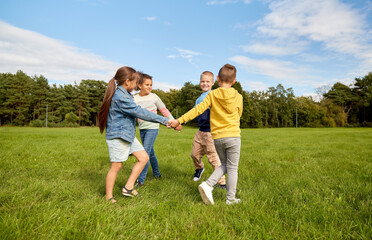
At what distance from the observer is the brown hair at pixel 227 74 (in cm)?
324

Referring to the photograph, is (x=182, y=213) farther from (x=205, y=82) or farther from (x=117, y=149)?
(x=205, y=82)

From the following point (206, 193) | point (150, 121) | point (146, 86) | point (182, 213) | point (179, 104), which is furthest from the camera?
point (179, 104)

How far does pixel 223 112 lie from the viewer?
3186 millimetres

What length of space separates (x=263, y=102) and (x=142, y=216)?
73.8m

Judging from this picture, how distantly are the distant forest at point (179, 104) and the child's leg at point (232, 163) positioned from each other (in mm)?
55294

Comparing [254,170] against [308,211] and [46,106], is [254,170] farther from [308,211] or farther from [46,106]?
[46,106]

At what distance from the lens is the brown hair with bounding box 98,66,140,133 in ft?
10.2

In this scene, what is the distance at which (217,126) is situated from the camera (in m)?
3.17

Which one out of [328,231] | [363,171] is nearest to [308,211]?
[328,231]

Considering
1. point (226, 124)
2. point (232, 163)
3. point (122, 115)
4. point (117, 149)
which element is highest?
point (122, 115)

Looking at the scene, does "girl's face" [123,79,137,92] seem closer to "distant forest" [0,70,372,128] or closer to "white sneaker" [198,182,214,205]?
"white sneaker" [198,182,214,205]

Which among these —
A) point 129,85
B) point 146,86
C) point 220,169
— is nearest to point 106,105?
point 129,85

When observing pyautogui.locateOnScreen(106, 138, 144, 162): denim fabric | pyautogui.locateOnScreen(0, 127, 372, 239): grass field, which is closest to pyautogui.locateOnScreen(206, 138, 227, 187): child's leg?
pyautogui.locateOnScreen(0, 127, 372, 239): grass field

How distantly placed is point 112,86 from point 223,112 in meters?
1.55
